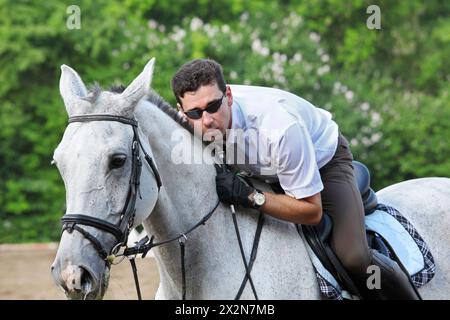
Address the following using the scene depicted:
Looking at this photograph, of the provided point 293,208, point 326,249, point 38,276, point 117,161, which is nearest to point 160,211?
point 117,161

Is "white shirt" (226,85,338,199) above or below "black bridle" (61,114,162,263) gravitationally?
above

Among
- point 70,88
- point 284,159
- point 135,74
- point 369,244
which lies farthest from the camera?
point 135,74

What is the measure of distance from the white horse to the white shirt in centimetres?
23

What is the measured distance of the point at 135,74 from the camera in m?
13.0

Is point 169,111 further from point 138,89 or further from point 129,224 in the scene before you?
point 129,224

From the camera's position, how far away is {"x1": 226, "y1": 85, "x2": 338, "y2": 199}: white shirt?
4.20 metres

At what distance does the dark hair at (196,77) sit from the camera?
4.28m

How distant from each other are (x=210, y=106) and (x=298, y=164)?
22.6 inches

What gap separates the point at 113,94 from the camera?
13.3ft

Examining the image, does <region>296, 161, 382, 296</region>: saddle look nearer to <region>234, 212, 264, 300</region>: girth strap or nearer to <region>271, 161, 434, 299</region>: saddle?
<region>271, 161, 434, 299</region>: saddle

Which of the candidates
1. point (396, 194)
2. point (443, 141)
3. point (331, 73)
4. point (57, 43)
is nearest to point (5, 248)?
point (57, 43)

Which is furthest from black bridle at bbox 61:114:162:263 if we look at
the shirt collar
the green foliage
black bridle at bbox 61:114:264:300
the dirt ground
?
the green foliage

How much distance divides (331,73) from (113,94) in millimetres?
10670
